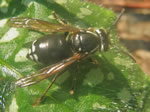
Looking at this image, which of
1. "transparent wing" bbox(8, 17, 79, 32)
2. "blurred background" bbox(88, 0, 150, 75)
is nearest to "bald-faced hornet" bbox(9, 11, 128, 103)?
"transparent wing" bbox(8, 17, 79, 32)

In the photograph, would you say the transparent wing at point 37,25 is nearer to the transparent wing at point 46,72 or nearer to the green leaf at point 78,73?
the green leaf at point 78,73

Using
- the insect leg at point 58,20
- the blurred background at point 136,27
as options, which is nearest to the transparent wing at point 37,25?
the insect leg at point 58,20

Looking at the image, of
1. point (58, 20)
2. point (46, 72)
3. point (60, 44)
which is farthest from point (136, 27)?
point (46, 72)

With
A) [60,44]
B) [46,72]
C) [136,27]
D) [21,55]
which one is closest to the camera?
[46,72]

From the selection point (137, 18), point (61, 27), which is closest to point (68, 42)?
point (61, 27)

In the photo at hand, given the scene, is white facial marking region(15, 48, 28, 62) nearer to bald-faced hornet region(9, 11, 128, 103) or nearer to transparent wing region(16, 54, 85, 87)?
bald-faced hornet region(9, 11, 128, 103)

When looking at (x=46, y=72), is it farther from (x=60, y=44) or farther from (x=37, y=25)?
(x=37, y=25)
